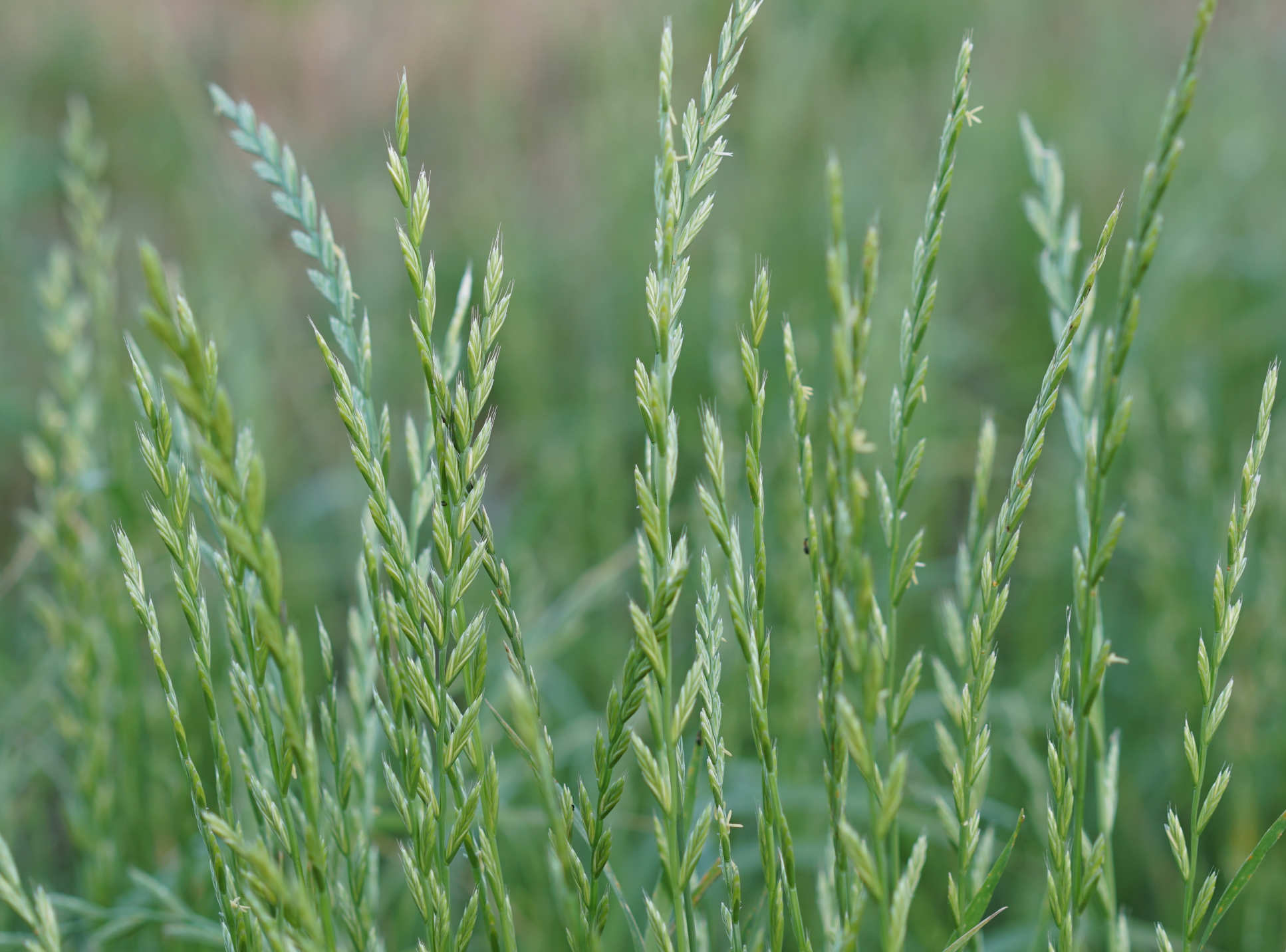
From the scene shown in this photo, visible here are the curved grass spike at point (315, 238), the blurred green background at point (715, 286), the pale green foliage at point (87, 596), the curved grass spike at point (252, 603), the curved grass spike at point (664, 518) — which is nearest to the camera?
the curved grass spike at point (252, 603)

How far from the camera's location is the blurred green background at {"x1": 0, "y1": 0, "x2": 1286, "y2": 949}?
1.73m

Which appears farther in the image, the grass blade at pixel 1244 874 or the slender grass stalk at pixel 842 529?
the grass blade at pixel 1244 874

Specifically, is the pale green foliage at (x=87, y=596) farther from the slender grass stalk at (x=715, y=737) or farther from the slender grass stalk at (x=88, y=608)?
the slender grass stalk at (x=715, y=737)

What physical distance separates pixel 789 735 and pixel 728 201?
6.92 feet

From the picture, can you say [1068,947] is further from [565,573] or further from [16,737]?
[565,573]

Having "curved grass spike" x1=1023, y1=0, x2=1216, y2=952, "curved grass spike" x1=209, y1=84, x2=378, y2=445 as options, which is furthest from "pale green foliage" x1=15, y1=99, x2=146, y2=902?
"curved grass spike" x1=1023, y1=0, x2=1216, y2=952

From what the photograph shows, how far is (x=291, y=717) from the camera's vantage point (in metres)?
0.55

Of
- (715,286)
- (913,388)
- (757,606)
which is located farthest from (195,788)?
(715,286)

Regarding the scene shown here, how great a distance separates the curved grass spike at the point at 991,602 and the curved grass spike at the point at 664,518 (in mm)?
178

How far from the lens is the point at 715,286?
8.00 feet

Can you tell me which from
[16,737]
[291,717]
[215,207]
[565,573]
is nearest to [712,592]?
[291,717]

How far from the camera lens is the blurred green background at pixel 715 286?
173 cm

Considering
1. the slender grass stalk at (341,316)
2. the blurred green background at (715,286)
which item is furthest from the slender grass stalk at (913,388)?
the blurred green background at (715,286)

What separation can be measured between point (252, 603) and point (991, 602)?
17.6 inches
